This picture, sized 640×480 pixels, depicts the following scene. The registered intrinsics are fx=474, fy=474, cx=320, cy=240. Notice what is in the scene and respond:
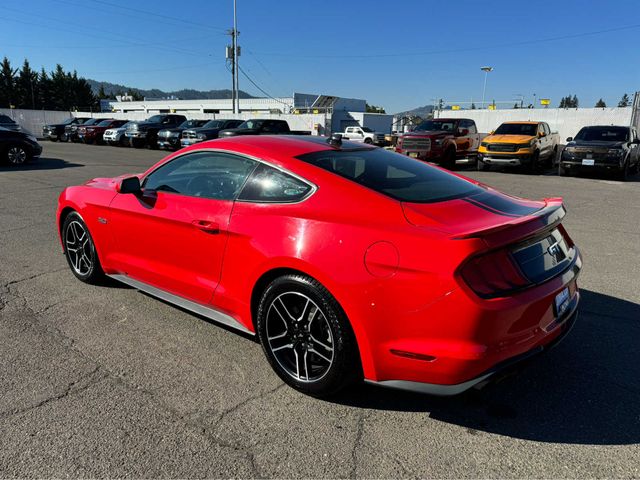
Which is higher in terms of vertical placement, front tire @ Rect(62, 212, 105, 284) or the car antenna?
the car antenna

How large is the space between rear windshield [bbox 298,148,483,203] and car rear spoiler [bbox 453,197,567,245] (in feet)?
1.57

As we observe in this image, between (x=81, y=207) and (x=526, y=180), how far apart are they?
44.6 feet

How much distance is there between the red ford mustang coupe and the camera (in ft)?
7.64

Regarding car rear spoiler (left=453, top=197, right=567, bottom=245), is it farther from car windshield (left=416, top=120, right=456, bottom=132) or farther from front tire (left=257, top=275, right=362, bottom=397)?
car windshield (left=416, top=120, right=456, bottom=132)

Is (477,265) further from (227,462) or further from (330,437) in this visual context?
(227,462)

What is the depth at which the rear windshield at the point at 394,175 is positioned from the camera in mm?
2895

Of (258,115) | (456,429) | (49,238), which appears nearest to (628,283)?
(456,429)

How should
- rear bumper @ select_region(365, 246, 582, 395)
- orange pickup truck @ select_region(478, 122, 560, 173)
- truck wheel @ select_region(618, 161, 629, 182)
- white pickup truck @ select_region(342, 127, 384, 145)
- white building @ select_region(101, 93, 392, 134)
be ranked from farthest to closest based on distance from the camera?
white building @ select_region(101, 93, 392, 134), white pickup truck @ select_region(342, 127, 384, 145), orange pickup truck @ select_region(478, 122, 560, 173), truck wheel @ select_region(618, 161, 629, 182), rear bumper @ select_region(365, 246, 582, 395)

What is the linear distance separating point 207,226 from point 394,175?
1317 mm

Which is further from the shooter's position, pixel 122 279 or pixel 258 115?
pixel 258 115

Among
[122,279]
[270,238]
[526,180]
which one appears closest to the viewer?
[270,238]

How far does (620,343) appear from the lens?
3502 millimetres

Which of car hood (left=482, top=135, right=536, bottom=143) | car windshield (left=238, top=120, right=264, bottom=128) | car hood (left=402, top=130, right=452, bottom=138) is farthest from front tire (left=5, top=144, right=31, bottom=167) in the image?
car hood (left=482, top=135, right=536, bottom=143)

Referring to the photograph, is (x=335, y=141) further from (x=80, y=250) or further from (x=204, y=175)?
(x=80, y=250)
